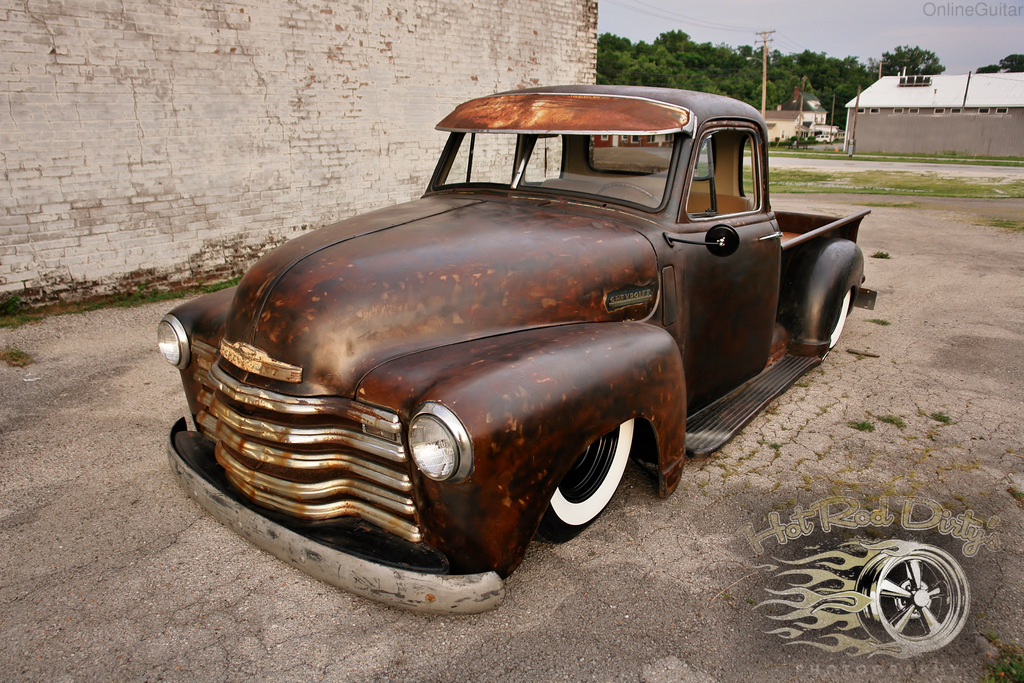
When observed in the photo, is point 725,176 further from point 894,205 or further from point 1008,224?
point 894,205

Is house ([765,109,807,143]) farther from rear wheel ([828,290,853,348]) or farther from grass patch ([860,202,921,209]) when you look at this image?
rear wheel ([828,290,853,348])

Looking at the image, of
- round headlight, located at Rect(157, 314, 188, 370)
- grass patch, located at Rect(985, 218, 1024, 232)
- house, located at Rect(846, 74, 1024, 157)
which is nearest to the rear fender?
round headlight, located at Rect(157, 314, 188, 370)

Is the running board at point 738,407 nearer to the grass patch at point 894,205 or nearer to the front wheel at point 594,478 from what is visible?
the front wheel at point 594,478

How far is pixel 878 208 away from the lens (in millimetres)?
13703

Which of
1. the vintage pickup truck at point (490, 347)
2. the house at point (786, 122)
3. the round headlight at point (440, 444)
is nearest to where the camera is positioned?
the round headlight at point (440, 444)

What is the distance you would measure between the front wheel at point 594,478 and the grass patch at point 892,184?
1589 cm

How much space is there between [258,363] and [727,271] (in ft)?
7.77

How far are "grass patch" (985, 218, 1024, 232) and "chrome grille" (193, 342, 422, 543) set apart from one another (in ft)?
39.9

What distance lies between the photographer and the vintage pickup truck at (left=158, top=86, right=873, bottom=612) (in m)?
2.19

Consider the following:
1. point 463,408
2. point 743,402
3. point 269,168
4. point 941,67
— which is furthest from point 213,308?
point 941,67

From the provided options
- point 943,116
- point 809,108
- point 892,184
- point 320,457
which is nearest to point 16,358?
point 320,457

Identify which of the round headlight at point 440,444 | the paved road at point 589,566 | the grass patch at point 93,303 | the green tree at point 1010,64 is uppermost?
the green tree at point 1010,64

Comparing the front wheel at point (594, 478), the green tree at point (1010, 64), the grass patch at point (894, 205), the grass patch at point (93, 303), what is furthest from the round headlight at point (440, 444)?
the green tree at point (1010, 64)

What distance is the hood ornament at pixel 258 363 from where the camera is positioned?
7.88 feet
